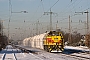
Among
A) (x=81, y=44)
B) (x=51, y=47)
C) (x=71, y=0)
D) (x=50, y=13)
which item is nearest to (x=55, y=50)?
(x=51, y=47)

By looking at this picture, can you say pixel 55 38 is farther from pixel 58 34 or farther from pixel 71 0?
pixel 71 0

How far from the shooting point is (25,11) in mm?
49406

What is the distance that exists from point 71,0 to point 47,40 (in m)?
7.17

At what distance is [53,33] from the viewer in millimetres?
39000

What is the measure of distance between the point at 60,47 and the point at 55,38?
155 cm

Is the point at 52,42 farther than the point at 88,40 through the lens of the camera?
No

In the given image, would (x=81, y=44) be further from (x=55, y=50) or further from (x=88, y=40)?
(x=55, y=50)

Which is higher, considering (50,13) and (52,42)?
(50,13)

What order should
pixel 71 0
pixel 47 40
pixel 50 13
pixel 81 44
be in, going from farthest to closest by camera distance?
pixel 81 44 < pixel 50 13 < pixel 47 40 < pixel 71 0

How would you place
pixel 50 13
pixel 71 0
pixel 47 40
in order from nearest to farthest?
pixel 71 0 → pixel 47 40 → pixel 50 13

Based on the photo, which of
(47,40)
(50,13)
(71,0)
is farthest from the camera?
(50,13)

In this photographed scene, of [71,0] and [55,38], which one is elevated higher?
[71,0]

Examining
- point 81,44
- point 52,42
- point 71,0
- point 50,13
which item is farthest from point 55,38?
point 81,44

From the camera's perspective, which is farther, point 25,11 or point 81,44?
point 81,44
